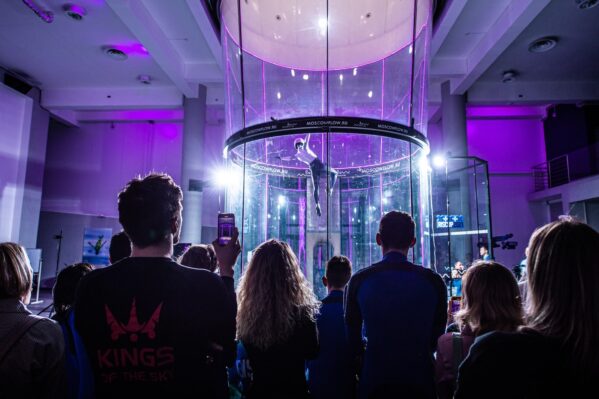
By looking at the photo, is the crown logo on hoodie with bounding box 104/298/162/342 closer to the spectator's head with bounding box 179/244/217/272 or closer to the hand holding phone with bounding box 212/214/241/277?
the hand holding phone with bounding box 212/214/241/277

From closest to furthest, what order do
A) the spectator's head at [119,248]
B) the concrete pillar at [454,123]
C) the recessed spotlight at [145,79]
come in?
the spectator's head at [119,248], the concrete pillar at [454,123], the recessed spotlight at [145,79]

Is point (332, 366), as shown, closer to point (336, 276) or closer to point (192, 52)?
point (336, 276)

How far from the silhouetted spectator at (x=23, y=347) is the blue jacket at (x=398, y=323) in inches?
66.9

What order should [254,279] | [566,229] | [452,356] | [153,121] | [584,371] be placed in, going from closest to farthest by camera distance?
[584,371]
[566,229]
[452,356]
[254,279]
[153,121]

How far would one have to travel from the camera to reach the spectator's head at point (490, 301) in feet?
6.82

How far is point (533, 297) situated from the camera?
127cm

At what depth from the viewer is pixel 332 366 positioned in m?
2.90

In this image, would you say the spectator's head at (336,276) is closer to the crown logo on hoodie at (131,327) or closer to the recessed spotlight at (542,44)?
the crown logo on hoodie at (131,327)

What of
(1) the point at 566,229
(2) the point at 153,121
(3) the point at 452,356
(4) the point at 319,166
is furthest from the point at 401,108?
(2) the point at 153,121

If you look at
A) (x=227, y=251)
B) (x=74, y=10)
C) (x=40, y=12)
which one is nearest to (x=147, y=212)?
(x=227, y=251)

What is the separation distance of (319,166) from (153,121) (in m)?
11.2

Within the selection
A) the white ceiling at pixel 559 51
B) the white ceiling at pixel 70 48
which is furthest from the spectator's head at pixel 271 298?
the white ceiling at pixel 559 51

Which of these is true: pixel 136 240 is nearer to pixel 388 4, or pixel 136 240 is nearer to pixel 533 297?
pixel 533 297

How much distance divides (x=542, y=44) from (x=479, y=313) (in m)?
11.1
